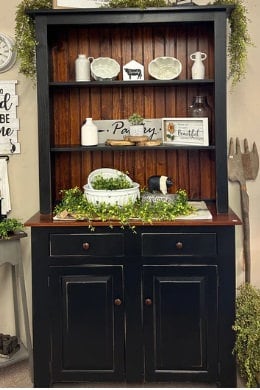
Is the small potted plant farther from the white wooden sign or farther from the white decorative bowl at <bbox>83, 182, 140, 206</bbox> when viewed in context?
the white decorative bowl at <bbox>83, 182, 140, 206</bbox>

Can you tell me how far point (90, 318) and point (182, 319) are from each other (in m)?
0.49

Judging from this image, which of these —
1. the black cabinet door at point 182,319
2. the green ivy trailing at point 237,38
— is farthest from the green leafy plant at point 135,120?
the black cabinet door at point 182,319

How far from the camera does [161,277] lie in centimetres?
254

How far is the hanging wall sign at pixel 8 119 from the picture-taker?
120 inches

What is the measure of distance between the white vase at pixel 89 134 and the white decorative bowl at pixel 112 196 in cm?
30

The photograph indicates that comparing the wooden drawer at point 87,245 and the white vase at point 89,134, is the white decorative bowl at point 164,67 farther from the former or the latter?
the wooden drawer at point 87,245

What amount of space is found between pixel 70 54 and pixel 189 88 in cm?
77

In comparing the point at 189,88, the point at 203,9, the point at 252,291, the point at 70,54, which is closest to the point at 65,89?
the point at 70,54

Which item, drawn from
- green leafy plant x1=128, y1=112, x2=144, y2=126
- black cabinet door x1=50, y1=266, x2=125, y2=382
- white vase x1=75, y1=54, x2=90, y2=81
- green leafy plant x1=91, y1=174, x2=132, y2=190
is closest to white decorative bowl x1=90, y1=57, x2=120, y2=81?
white vase x1=75, y1=54, x2=90, y2=81

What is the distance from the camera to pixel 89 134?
2.78 meters

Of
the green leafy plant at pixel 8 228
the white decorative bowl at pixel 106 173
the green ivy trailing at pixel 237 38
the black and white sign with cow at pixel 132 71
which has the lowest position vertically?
the green leafy plant at pixel 8 228

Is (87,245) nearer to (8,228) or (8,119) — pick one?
(8,228)

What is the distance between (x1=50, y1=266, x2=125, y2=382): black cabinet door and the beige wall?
25.3 inches

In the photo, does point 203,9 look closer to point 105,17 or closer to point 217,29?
point 217,29
